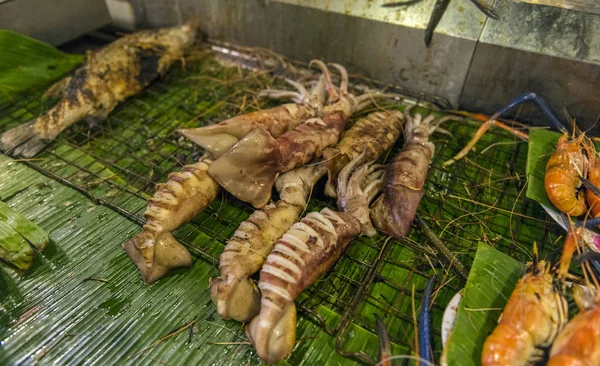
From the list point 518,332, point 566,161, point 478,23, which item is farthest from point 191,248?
point 478,23

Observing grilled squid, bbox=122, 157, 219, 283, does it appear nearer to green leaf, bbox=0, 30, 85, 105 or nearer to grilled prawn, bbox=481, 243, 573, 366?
grilled prawn, bbox=481, 243, 573, 366

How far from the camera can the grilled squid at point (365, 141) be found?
3.89 m

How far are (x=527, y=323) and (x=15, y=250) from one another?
13.4 ft

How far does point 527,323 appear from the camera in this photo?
2562 millimetres

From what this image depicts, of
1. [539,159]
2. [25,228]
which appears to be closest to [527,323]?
[539,159]

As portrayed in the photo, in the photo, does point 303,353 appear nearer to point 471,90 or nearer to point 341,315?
point 341,315

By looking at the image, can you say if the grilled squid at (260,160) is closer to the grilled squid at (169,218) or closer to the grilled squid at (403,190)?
the grilled squid at (169,218)

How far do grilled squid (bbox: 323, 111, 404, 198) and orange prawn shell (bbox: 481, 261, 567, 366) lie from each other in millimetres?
1786

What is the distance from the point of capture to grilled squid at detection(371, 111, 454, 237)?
354 cm

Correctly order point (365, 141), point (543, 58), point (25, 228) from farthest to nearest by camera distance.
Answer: point (543, 58)
point (365, 141)
point (25, 228)

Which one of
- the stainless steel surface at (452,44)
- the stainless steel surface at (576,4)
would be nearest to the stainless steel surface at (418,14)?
the stainless steel surface at (452,44)

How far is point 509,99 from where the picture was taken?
4.82m

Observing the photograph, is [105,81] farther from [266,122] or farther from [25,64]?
[266,122]

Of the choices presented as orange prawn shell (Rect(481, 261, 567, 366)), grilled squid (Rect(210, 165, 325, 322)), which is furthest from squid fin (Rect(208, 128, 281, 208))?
orange prawn shell (Rect(481, 261, 567, 366))
